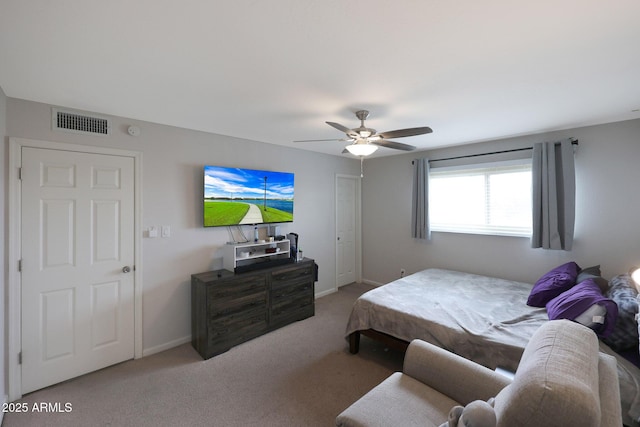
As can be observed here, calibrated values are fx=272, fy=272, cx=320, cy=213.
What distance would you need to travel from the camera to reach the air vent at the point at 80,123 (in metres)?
2.41

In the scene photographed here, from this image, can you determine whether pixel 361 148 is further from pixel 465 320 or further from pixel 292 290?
pixel 292 290

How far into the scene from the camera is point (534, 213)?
11.0ft

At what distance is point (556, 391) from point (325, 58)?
1901 millimetres

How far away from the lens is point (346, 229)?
5137 mm

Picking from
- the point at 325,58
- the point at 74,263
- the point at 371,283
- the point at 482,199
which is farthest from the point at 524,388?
the point at 371,283

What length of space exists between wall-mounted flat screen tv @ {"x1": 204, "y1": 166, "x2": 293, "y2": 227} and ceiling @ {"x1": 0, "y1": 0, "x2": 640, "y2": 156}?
795mm

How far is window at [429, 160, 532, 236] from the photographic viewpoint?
3.59 m

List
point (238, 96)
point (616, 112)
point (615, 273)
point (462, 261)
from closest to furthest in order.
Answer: point (238, 96) → point (616, 112) → point (615, 273) → point (462, 261)

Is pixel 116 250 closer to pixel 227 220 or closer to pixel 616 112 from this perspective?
pixel 227 220

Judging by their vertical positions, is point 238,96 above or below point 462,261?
above

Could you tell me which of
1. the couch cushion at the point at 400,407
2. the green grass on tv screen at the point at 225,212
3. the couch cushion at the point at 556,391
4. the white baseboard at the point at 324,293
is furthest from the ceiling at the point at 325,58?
the white baseboard at the point at 324,293

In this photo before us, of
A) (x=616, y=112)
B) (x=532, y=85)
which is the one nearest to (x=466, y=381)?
(x=532, y=85)

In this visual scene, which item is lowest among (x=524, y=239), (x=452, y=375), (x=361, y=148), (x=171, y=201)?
(x=452, y=375)

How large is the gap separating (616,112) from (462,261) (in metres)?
2.37
